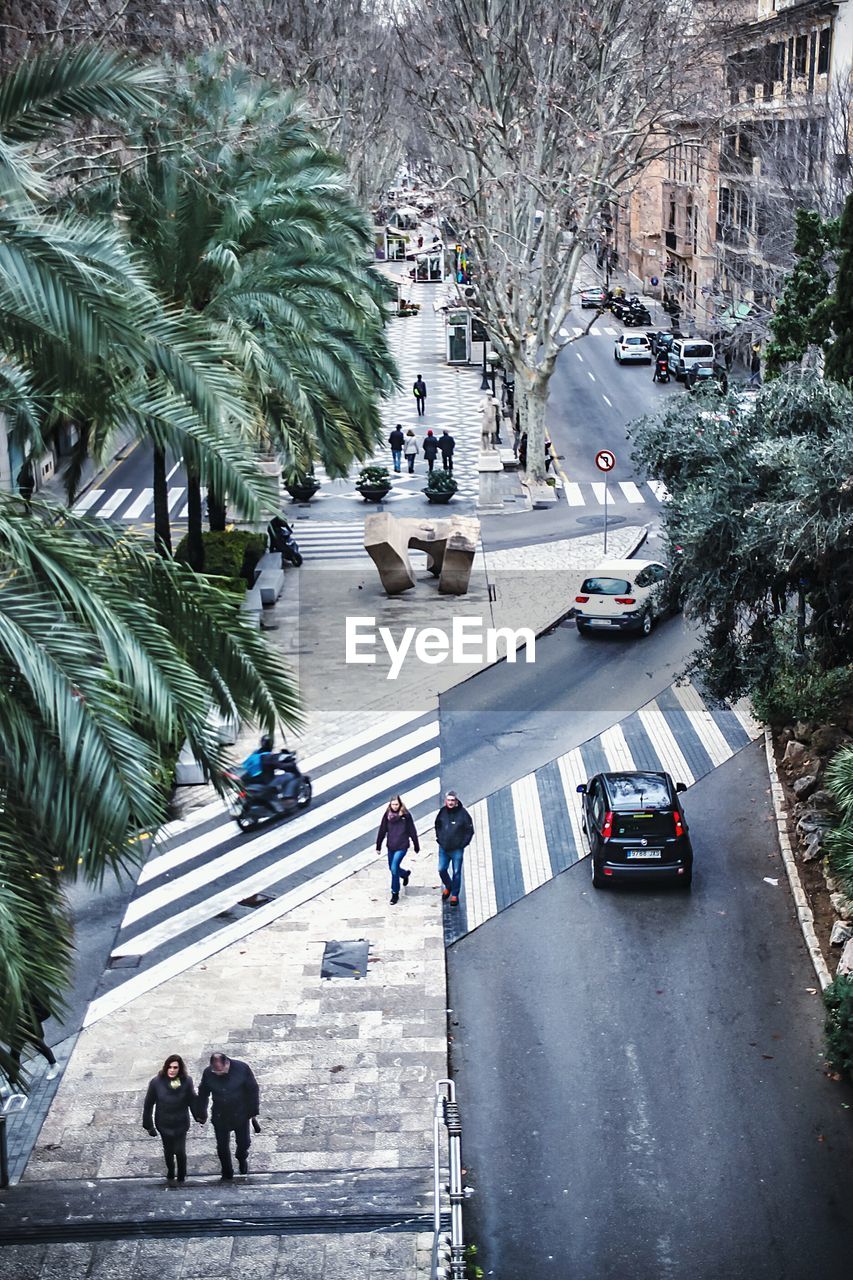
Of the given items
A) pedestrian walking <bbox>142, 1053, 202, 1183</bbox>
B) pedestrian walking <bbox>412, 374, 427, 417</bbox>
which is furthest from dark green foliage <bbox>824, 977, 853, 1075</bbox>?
pedestrian walking <bbox>412, 374, 427, 417</bbox>

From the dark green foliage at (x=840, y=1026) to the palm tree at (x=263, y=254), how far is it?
40.5 feet

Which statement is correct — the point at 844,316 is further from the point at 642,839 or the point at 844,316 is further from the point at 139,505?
the point at 139,505

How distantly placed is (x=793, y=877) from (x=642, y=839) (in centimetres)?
212

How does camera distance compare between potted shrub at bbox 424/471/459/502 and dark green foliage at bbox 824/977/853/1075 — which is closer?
dark green foliage at bbox 824/977/853/1075

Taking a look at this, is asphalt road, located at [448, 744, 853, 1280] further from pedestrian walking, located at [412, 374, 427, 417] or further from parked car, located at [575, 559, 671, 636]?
pedestrian walking, located at [412, 374, 427, 417]

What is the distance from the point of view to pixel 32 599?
9.34 m

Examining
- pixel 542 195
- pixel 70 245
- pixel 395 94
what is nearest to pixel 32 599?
pixel 70 245

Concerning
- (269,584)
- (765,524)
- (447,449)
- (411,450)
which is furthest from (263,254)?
(411,450)

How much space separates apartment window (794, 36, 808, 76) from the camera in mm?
56219

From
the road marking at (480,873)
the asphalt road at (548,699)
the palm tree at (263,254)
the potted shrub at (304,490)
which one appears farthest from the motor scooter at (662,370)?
the road marking at (480,873)

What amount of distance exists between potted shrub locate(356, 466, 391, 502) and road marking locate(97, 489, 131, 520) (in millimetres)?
6448

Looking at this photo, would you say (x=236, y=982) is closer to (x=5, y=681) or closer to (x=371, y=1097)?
(x=371, y=1097)

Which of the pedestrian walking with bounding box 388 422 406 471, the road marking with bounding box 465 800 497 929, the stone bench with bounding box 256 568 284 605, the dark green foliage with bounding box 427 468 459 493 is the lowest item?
the road marking with bounding box 465 800 497 929

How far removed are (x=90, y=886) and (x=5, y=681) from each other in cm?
1044
